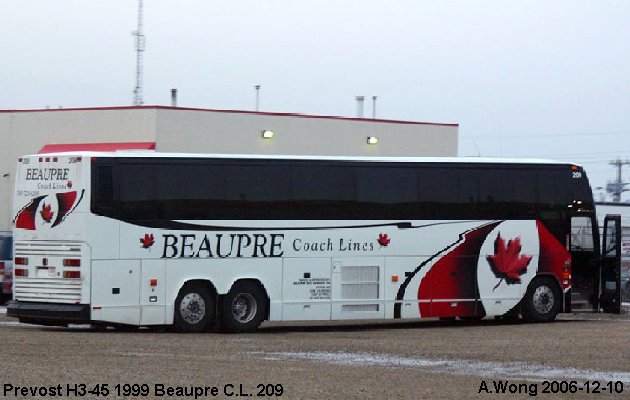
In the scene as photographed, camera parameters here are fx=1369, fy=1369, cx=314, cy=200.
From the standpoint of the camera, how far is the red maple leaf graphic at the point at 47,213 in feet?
78.1

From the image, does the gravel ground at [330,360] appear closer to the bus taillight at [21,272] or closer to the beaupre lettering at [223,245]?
the bus taillight at [21,272]

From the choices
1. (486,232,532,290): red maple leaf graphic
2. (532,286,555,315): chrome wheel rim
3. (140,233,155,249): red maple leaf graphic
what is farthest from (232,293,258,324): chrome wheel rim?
(532,286,555,315): chrome wheel rim

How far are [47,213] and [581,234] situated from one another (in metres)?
11.5

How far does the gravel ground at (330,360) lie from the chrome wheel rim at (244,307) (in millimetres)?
388

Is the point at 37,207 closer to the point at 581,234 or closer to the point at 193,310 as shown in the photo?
the point at 193,310

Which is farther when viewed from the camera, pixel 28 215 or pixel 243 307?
pixel 243 307

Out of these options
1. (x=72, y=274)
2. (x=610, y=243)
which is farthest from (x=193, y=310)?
(x=610, y=243)

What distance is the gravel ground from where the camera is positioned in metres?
15.3

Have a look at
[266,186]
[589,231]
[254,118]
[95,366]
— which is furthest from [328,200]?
[254,118]

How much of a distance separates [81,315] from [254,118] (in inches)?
899

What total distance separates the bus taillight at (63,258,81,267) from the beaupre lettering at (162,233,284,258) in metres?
1.57

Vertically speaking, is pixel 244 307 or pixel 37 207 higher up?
pixel 37 207

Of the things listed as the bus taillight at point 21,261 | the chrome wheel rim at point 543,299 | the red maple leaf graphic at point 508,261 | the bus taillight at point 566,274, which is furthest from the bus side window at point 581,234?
the bus taillight at point 21,261

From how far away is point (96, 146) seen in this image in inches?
1763
